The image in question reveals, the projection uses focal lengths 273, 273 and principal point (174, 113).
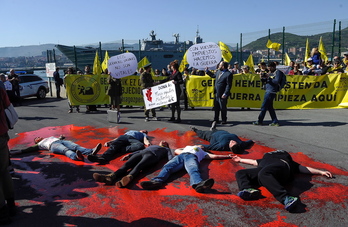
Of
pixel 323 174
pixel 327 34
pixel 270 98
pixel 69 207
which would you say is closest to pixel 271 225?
pixel 323 174

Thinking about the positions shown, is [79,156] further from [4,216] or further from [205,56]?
[205,56]

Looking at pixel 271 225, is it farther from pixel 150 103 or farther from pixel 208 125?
pixel 150 103

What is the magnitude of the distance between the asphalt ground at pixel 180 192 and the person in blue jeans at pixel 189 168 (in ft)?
0.43

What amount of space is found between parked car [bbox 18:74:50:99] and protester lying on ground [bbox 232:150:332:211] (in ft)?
51.3

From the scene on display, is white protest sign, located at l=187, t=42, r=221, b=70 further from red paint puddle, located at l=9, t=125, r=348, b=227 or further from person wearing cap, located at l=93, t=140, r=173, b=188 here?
person wearing cap, located at l=93, t=140, r=173, b=188

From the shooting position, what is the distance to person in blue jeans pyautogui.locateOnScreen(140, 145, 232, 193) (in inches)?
176

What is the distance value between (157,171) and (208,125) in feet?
14.2

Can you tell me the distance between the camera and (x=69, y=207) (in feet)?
13.5

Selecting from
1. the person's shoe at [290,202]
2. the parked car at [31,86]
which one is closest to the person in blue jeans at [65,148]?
the person's shoe at [290,202]

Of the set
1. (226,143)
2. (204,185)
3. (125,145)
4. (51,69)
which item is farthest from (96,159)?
(51,69)

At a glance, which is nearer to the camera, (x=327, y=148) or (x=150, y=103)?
(x=327, y=148)

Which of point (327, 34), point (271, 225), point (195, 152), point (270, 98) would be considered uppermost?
point (327, 34)

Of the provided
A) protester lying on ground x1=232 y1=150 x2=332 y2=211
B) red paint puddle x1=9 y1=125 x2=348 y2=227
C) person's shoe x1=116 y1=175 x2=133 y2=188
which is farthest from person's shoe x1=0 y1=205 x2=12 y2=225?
protester lying on ground x1=232 y1=150 x2=332 y2=211

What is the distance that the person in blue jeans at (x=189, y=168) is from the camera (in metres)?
4.47
